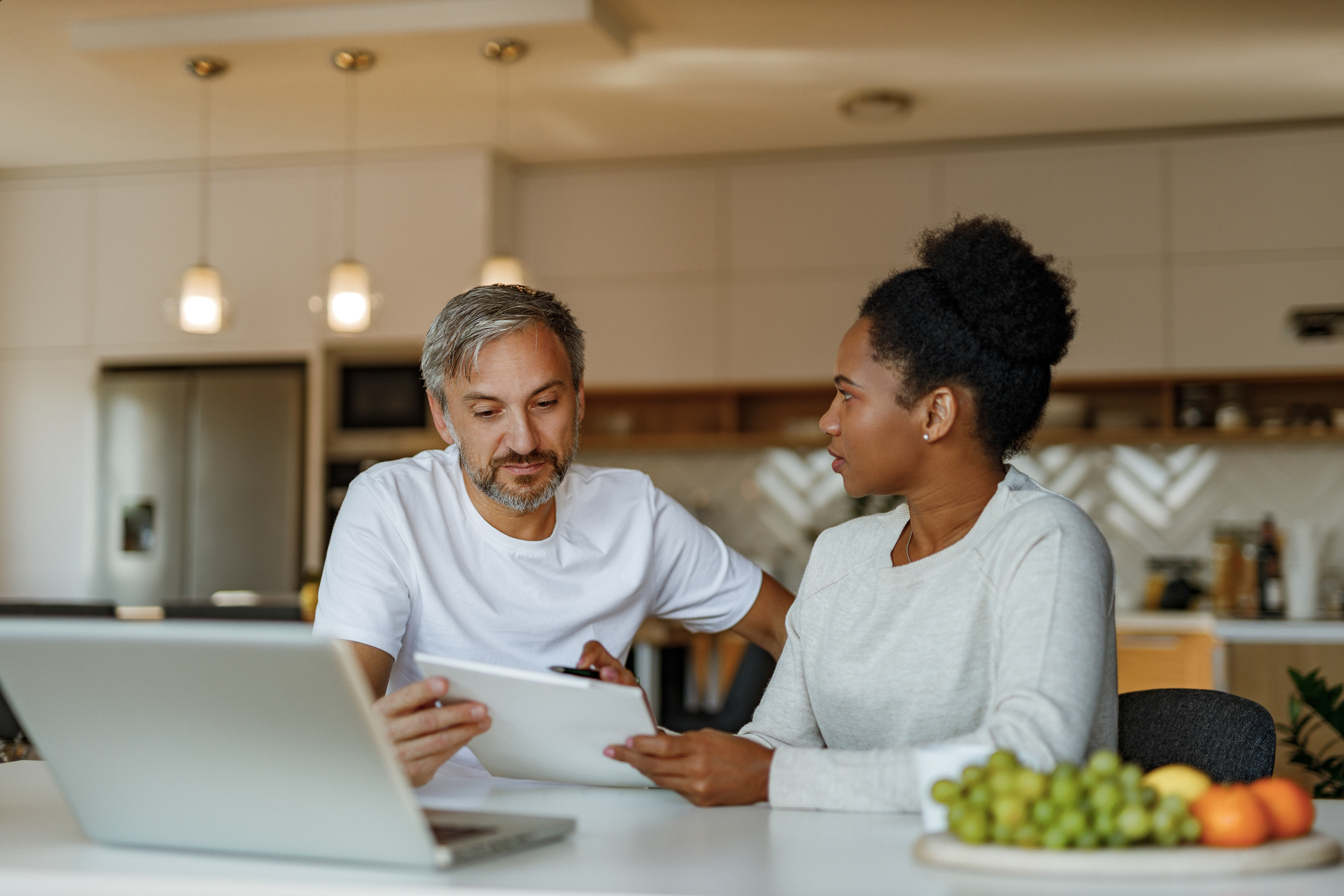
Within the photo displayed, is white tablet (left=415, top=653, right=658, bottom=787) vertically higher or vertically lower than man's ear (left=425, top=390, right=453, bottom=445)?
lower

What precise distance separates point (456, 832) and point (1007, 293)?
2.87 feet

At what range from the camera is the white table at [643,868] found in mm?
973

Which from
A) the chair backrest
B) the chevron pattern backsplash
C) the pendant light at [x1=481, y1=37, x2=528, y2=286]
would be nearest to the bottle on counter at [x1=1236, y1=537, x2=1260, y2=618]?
the chevron pattern backsplash

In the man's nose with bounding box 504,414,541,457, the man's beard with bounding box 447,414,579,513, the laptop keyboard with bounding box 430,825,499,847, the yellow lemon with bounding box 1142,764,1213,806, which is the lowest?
the laptop keyboard with bounding box 430,825,499,847

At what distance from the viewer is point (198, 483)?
17.9ft

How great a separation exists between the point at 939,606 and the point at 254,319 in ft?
14.7

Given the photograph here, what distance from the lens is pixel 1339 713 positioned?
103 inches

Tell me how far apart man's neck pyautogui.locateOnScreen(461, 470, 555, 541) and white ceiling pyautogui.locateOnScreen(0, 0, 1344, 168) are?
2318mm

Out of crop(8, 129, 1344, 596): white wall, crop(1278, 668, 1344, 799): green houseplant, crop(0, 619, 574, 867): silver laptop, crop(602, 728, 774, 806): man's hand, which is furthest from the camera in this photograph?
crop(8, 129, 1344, 596): white wall

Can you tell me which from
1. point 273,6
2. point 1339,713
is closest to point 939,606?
point 1339,713

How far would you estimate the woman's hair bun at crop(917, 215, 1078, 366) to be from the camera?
5.02ft

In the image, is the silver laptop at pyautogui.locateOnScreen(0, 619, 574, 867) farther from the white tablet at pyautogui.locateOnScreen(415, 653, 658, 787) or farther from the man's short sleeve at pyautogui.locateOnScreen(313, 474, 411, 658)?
the man's short sleeve at pyautogui.locateOnScreen(313, 474, 411, 658)

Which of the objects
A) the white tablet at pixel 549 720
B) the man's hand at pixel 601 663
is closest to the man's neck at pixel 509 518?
the man's hand at pixel 601 663

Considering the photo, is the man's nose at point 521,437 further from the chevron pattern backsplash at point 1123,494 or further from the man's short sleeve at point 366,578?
the chevron pattern backsplash at point 1123,494
